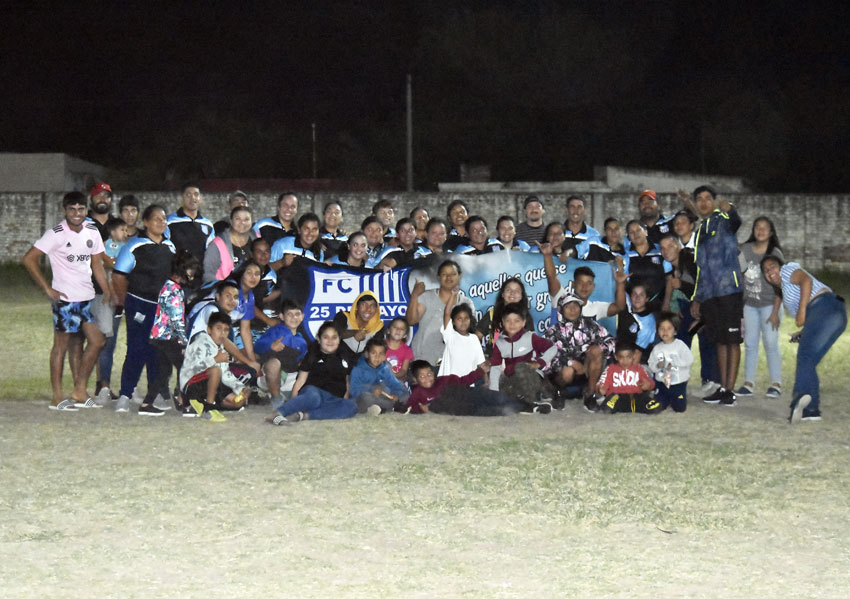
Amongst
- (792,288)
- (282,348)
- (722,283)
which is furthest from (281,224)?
(792,288)

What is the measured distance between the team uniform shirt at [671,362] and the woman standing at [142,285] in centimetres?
408

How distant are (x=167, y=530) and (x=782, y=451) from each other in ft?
13.8

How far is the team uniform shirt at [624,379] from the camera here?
941 centimetres

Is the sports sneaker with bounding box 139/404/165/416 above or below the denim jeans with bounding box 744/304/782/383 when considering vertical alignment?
below

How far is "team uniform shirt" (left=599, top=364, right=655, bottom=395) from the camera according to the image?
30.9 ft

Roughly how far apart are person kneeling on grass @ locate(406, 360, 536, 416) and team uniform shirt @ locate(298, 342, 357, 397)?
596mm

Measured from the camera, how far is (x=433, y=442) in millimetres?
8047

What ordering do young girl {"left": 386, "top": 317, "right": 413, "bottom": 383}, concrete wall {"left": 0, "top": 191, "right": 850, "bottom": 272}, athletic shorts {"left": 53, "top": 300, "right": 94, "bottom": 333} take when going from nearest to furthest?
1. athletic shorts {"left": 53, "top": 300, "right": 94, "bottom": 333}
2. young girl {"left": 386, "top": 317, "right": 413, "bottom": 383}
3. concrete wall {"left": 0, "top": 191, "right": 850, "bottom": 272}

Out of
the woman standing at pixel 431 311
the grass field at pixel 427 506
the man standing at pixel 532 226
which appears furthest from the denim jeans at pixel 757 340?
the woman standing at pixel 431 311

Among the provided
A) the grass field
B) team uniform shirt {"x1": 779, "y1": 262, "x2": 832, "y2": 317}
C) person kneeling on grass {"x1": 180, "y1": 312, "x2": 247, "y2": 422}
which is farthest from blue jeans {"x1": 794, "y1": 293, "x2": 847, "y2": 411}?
person kneeling on grass {"x1": 180, "y1": 312, "x2": 247, "y2": 422}

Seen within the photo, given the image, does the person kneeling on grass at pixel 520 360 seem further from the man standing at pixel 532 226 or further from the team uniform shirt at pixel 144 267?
the team uniform shirt at pixel 144 267

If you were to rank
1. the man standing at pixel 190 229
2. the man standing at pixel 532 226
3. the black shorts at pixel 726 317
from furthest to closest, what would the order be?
the man standing at pixel 532 226, the man standing at pixel 190 229, the black shorts at pixel 726 317

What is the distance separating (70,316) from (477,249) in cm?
374

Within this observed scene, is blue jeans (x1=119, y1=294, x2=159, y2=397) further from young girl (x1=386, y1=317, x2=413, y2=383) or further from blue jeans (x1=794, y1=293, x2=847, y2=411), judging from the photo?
blue jeans (x1=794, y1=293, x2=847, y2=411)
